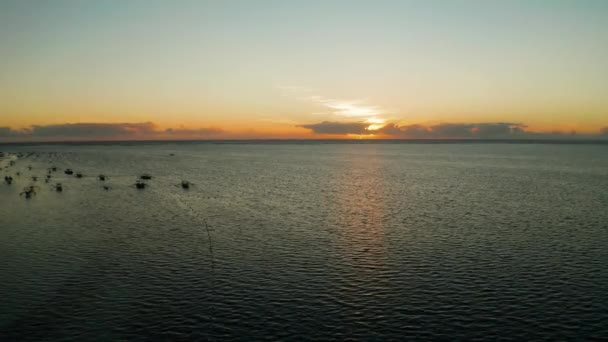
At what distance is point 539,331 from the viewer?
2719 centimetres

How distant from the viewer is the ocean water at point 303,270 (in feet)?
92.5

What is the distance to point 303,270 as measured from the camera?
38.9m

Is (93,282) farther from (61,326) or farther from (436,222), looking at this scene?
(436,222)

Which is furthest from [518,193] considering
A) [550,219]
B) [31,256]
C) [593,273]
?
[31,256]

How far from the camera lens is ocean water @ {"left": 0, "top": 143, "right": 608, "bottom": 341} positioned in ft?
92.5

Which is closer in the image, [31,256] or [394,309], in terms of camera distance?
[394,309]

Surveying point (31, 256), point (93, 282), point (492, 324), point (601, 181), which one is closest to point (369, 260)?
point (492, 324)

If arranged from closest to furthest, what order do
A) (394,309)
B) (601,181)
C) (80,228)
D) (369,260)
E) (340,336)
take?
(340,336) → (394,309) → (369,260) → (80,228) → (601,181)

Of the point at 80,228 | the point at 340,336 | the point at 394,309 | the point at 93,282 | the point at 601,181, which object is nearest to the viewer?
the point at 340,336

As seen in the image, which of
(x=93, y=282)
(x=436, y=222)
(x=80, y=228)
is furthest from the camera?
(x=436, y=222)

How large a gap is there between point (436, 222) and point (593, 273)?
22249mm

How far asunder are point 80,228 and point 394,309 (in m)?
40.3

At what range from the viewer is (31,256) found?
4247 centimetres

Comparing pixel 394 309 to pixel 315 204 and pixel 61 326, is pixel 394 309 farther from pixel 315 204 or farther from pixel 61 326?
pixel 315 204
